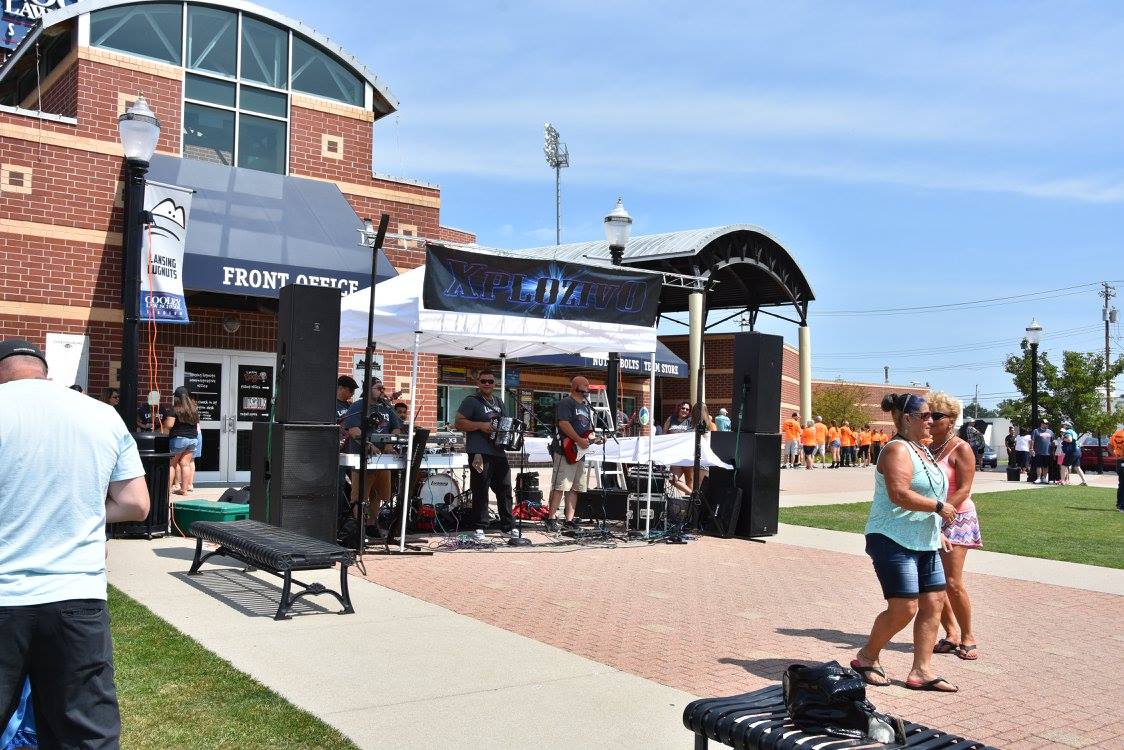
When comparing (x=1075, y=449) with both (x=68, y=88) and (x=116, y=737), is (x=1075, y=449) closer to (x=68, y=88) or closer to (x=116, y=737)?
(x=68, y=88)

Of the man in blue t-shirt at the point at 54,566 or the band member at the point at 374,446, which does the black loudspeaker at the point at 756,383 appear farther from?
the man in blue t-shirt at the point at 54,566

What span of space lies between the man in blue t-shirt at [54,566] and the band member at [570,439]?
28.2 feet

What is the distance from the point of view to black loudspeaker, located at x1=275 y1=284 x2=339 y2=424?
10.1 m

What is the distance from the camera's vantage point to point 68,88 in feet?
55.6

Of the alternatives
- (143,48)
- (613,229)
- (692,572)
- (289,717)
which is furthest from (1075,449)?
(289,717)

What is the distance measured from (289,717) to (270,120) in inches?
610

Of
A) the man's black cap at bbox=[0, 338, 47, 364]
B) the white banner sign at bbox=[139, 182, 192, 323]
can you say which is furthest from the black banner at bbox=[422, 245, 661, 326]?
the man's black cap at bbox=[0, 338, 47, 364]

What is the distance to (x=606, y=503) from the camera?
1366 cm

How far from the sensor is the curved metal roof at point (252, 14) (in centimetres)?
1648

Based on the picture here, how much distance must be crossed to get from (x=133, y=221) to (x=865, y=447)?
32046 mm

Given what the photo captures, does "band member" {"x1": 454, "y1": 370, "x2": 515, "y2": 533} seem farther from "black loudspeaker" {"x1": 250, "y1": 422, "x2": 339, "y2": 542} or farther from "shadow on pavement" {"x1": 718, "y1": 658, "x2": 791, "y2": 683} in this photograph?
"shadow on pavement" {"x1": 718, "y1": 658, "x2": 791, "y2": 683}

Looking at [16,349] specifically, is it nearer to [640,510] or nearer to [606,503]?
[640,510]

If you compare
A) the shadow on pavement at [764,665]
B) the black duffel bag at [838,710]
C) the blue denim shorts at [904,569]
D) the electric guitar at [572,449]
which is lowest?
the shadow on pavement at [764,665]

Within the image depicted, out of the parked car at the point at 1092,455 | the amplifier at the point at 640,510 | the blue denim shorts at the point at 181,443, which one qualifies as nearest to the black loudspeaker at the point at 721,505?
the amplifier at the point at 640,510
